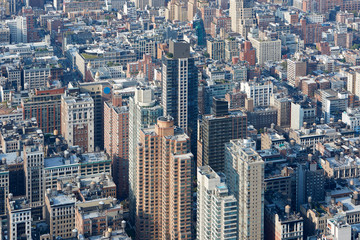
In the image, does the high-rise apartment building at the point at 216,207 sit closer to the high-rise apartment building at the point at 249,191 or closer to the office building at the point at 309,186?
the high-rise apartment building at the point at 249,191

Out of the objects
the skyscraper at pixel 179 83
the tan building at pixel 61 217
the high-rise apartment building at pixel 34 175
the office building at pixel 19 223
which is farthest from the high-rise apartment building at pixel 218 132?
the office building at pixel 19 223

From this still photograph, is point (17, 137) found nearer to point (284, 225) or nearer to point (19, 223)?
point (19, 223)

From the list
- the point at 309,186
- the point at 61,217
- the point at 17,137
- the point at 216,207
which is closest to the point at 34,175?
the point at 61,217

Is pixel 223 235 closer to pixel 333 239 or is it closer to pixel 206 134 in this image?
pixel 333 239

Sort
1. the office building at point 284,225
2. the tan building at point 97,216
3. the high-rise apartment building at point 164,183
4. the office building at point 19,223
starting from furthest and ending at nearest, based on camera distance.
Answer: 1. the office building at point 284,225
2. the high-rise apartment building at point 164,183
3. the tan building at point 97,216
4. the office building at point 19,223

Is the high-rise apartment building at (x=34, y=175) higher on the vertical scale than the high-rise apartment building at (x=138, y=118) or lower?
lower

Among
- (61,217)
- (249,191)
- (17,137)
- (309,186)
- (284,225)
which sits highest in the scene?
(17,137)
